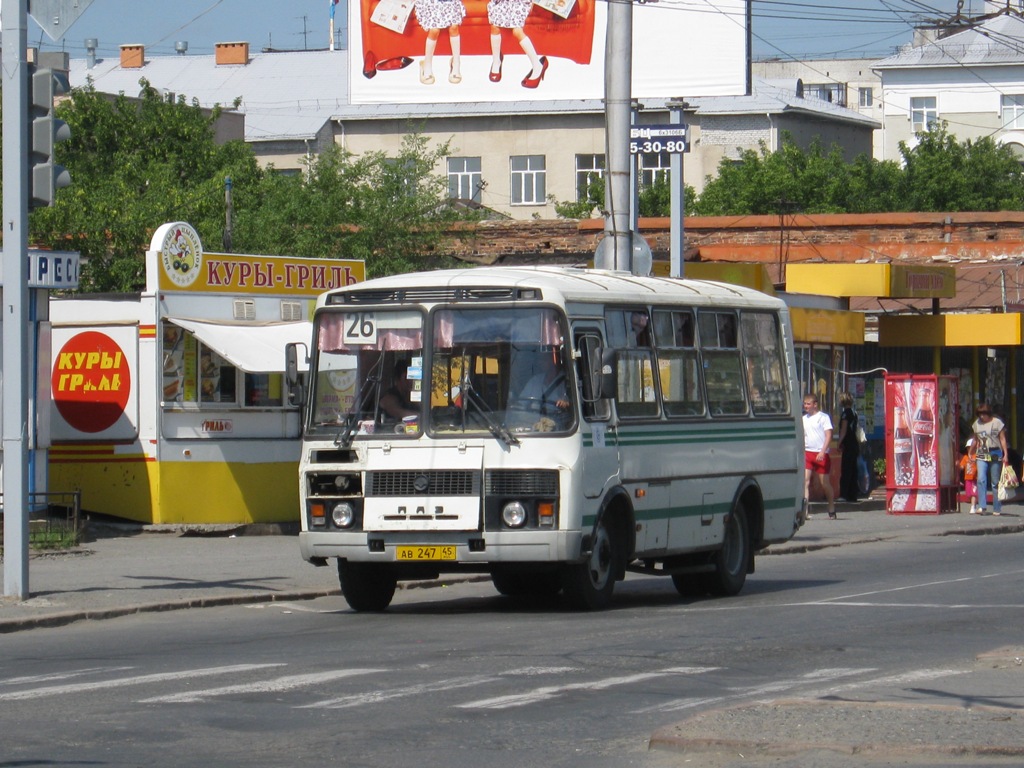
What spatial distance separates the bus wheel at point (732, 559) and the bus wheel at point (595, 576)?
186cm

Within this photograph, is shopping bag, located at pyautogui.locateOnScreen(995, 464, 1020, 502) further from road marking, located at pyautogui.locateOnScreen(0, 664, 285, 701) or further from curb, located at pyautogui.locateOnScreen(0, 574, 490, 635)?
road marking, located at pyautogui.locateOnScreen(0, 664, 285, 701)

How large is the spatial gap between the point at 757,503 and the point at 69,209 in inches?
752

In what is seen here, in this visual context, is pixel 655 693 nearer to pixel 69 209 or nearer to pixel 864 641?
pixel 864 641

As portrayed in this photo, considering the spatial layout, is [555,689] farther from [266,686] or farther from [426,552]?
[426,552]

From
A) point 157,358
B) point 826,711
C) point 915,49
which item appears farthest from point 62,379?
point 915,49

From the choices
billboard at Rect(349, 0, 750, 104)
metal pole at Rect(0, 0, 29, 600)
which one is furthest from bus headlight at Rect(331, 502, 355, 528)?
billboard at Rect(349, 0, 750, 104)

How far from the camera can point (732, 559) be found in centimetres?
1683

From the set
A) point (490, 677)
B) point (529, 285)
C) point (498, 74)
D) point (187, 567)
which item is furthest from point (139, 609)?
point (498, 74)

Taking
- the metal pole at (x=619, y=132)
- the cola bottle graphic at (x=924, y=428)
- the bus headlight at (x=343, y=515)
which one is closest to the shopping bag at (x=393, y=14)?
the cola bottle graphic at (x=924, y=428)

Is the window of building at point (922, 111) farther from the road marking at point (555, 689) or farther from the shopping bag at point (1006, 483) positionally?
the road marking at point (555, 689)

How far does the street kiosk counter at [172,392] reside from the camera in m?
22.8

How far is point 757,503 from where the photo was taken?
17.3m

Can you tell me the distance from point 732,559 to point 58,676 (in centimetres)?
765

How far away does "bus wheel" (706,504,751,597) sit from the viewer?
54.3ft
